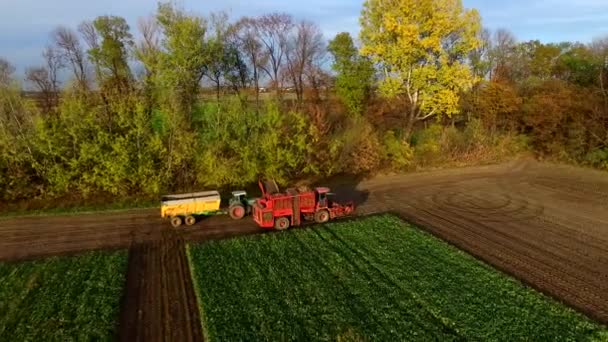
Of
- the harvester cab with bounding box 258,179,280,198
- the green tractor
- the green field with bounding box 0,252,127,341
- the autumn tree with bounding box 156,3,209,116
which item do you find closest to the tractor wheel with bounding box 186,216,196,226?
the green tractor

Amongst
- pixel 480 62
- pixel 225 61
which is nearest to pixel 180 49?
pixel 225 61

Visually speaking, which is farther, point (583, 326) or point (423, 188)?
point (423, 188)

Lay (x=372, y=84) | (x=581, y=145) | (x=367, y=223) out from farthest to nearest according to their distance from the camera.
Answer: (x=372, y=84) → (x=581, y=145) → (x=367, y=223)

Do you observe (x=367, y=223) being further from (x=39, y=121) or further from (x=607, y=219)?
(x=39, y=121)

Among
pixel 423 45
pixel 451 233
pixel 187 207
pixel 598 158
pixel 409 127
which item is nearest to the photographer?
pixel 451 233

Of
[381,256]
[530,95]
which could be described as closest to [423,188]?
[381,256]

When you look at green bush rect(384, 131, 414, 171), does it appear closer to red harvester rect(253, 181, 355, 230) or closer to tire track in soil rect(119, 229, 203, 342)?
red harvester rect(253, 181, 355, 230)

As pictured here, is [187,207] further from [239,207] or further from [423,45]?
[423,45]
